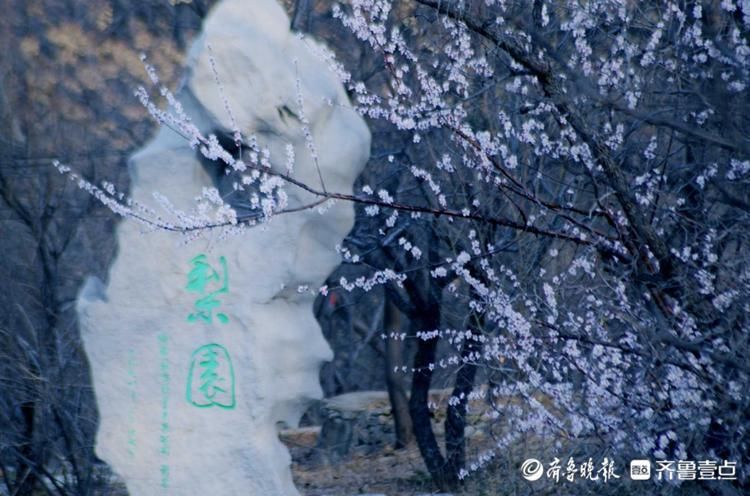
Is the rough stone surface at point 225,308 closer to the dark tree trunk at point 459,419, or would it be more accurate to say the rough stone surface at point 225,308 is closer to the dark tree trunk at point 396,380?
the dark tree trunk at point 459,419

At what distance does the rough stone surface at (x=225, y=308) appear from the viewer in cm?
581

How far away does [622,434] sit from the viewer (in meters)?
4.88

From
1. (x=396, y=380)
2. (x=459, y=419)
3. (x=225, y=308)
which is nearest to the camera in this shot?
(x=225, y=308)

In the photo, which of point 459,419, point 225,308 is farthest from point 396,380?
point 225,308

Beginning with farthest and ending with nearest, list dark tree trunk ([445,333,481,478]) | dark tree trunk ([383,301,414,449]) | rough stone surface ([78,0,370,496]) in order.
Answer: dark tree trunk ([383,301,414,449]) → dark tree trunk ([445,333,481,478]) → rough stone surface ([78,0,370,496])

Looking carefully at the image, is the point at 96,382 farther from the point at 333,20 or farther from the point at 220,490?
the point at 333,20

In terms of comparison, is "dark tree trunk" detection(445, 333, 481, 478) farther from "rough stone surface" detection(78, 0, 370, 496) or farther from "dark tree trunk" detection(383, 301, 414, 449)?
"rough stone surface" detection(78, 0, 370, 496)

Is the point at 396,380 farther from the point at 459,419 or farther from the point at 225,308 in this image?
the point at 225,308

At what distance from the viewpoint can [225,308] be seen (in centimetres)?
586

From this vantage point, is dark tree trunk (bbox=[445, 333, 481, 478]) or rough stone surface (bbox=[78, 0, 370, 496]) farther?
dark tree trunk (bbox=[445, 333, 481, 478])

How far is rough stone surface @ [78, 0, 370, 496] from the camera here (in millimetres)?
5809

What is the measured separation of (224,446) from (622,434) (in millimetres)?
2297

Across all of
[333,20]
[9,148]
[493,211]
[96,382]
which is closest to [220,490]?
[96,382]

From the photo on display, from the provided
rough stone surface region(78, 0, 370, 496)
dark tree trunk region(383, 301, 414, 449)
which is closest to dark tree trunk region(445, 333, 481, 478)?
dark tree trunk region(383, 301, 414, 449)
